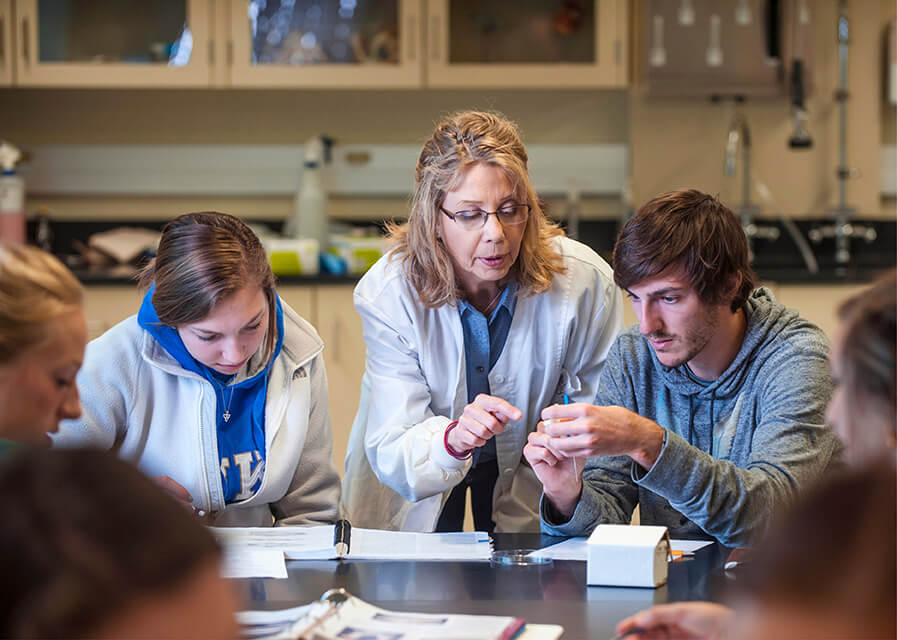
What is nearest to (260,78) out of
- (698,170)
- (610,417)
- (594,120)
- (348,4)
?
(348,4)

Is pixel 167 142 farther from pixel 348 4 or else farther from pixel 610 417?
pixel 610 417

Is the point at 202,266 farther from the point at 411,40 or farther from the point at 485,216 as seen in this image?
the point at 411,40

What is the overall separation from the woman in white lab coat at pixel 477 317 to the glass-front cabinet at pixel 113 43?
6.30 ft

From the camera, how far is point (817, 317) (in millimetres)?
3287

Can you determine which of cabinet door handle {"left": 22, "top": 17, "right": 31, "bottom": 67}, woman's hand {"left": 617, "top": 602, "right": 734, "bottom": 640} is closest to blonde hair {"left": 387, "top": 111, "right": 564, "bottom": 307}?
woman's hand {"left": 617, "top": 602, "right": 734, "bottom": 640}

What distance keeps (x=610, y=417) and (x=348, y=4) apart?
2.63 meters

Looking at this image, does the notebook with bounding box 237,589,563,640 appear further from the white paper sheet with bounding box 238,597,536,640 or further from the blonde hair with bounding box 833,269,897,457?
the blonde hair with bounding box 833,269,897,457

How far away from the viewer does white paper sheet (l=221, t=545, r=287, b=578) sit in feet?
4.37

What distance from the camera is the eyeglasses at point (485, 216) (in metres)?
1.78

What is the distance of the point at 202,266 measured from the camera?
159cm

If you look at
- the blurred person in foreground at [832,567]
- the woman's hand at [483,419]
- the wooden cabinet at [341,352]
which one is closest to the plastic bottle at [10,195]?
the wooden cabinet at [341,352]

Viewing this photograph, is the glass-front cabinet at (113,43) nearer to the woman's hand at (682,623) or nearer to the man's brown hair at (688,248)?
the man's brown hair at (688,248)

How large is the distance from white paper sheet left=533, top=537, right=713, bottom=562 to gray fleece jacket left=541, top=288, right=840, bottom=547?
29mm

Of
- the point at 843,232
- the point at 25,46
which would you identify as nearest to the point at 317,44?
the point at 25,46
